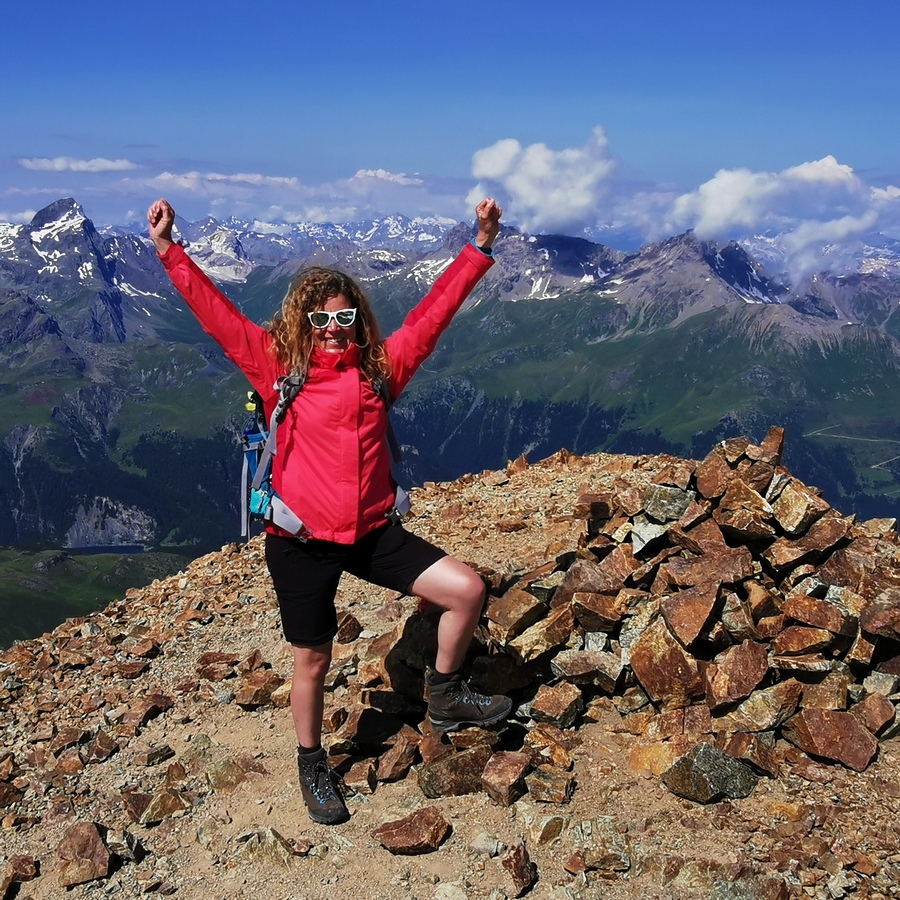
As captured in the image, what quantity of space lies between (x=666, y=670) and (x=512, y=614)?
2151 mm

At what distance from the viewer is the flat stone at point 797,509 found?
10.9m

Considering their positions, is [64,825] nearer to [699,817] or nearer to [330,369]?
[330,369]

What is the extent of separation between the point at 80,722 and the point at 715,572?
9070 millimetres

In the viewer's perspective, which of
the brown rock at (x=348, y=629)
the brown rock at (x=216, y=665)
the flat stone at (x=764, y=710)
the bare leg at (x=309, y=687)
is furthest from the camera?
the brown rock at (x=348, y=629)

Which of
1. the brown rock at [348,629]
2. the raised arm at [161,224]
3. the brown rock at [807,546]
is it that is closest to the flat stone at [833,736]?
the brown rock at [807,546]

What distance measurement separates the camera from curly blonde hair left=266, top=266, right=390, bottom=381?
24.6 ft

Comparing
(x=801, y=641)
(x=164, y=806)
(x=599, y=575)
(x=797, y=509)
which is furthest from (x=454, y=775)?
(x=797, y=509)

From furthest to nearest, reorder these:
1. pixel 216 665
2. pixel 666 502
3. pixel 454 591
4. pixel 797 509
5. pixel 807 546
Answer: pixel 216 665, pixel 666 502, pixel 797 509, pixel 807 546, pixel 454 591

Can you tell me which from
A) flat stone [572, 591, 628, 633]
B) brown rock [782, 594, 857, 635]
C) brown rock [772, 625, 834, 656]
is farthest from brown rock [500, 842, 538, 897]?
brown rock [782, 594, 857, 635]

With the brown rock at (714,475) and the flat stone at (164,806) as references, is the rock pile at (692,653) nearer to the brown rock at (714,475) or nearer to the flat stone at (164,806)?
the brown rock at (714,475)

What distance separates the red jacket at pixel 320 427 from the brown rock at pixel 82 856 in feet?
14.0

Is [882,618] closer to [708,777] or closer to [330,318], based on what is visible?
[708,777]

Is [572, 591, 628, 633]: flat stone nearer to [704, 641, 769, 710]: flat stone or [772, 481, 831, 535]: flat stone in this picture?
[704, 641, 769, 710]: flat stone

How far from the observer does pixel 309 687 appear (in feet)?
26.1
